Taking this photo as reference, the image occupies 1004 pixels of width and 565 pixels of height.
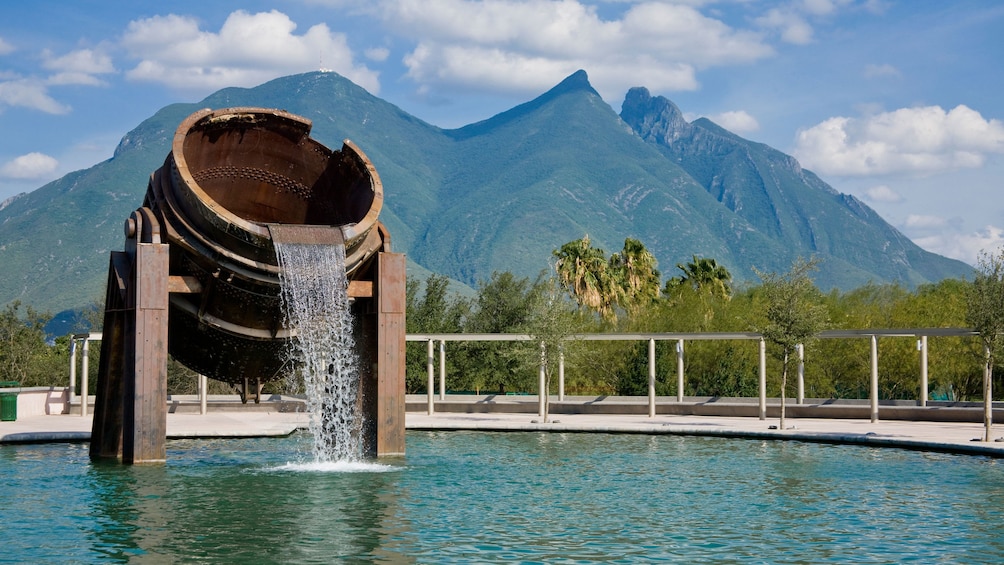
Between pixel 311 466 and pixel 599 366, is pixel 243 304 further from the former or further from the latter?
pixel 599 366

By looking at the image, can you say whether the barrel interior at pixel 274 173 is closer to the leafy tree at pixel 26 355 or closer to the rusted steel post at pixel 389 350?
the rusted steel post at pixel 389 350

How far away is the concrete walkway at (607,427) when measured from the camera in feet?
71.8

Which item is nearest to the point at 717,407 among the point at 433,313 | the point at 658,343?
the point at 658,343

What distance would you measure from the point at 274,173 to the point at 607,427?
10409 mm

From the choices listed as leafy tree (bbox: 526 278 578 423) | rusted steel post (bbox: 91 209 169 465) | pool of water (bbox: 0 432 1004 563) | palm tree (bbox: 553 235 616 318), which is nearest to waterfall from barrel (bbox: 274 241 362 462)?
pool of water (bbox: 0 432 1004 563)

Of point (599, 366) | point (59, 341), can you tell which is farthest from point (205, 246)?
point (59, 341)

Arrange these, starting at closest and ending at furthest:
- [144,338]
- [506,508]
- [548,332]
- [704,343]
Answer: [506,508]
[144,338]
[548,332]
[704,343]

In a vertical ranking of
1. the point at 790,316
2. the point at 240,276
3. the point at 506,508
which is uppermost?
the point at 240,276

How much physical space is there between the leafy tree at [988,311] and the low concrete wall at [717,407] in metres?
5.97

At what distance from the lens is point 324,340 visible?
1727cm

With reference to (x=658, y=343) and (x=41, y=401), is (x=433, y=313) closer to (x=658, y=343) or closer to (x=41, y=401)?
(x=658, y=343)

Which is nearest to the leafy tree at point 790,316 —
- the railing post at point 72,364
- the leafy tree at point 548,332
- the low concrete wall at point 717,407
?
the low concrete wall at point 717,407

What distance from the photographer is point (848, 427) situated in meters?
26.0

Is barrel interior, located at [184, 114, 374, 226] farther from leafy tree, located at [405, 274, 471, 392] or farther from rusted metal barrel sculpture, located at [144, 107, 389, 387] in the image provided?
leafy tree, located at [405, 274, 471, 392]
